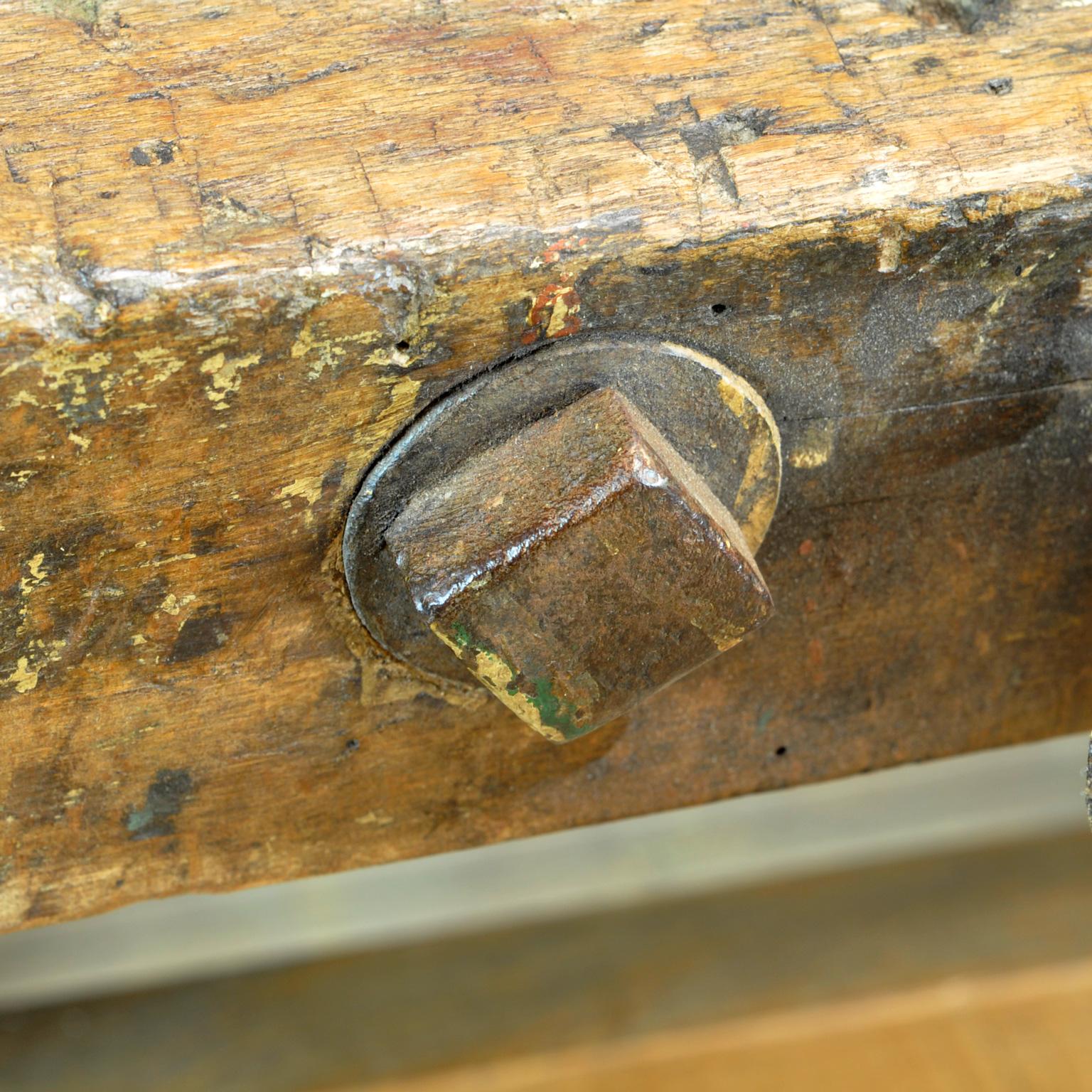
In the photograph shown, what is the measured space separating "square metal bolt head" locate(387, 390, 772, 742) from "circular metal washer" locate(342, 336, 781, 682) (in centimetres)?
3

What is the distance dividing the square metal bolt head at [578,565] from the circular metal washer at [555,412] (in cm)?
3

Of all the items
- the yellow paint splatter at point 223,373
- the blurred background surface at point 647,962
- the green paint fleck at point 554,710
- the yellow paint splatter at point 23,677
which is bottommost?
the blurred background surface at point 647,962

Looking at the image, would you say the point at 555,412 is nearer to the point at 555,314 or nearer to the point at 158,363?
the point at 555,314

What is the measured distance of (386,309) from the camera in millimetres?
792

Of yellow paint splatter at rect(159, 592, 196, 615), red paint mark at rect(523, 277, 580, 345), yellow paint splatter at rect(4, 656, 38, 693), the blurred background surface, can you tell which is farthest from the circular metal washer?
the blurred background surface

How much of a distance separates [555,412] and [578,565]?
5.0 inches

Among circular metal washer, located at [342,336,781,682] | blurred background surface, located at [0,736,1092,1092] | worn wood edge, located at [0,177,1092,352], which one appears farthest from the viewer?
blurred background surface, located at [0,736,1092,1092]

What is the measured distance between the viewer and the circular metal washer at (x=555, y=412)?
0.86m

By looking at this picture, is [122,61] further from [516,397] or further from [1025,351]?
[1025,351]

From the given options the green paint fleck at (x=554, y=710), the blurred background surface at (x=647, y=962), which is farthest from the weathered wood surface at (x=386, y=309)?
the blurred background surface at (x=647, y=962)

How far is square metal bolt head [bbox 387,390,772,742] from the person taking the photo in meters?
0.79

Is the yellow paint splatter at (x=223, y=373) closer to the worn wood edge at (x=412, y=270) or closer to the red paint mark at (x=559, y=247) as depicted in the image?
the worn wood edge at (x=412, y=270)

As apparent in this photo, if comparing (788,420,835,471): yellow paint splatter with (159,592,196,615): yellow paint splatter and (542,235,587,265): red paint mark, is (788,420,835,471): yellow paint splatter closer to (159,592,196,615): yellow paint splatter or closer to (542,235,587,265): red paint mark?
(542,235,587,265): red paint mark

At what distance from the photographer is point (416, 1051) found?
1942 mm
